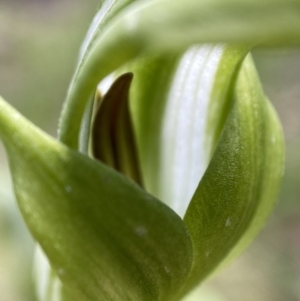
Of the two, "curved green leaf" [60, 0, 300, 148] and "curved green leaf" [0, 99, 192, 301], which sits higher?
"curved green leaf" [60, 0, 300, 148]

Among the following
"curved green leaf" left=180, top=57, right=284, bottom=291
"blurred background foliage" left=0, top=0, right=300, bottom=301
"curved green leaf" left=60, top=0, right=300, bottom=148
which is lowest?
"blurred background foliage" left=0, top=0, right=300, bottom=301

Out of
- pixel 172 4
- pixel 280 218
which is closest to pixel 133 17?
pixel 172 4

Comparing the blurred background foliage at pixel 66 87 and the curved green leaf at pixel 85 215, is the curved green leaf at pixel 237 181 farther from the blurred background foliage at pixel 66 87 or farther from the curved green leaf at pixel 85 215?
the blurred background foliage at pixel 66 87

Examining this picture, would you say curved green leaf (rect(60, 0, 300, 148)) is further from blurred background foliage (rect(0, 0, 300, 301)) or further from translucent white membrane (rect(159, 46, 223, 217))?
blurred background foliage (rect(0, 0, 300, 301))

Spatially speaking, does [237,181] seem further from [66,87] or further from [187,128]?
[66,87]

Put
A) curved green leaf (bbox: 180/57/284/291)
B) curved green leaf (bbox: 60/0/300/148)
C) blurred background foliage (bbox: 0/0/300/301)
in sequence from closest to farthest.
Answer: curved green leaf (bbox: 60/0/300/148) → curved green leaf (bbox: 180/57/284/291) → blurred background foliage (bbox: 0/0/300/301)

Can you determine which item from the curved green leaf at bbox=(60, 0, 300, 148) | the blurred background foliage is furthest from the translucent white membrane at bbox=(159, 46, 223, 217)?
the blurred background foliage

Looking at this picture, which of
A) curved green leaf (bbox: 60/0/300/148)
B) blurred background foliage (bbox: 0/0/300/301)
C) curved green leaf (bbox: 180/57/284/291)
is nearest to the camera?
curved green leaf (bbox: 60/0/300/148)

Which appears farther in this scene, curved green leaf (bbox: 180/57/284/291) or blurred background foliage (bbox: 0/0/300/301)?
blurred background foliage (bbox: 0/0/300/301)

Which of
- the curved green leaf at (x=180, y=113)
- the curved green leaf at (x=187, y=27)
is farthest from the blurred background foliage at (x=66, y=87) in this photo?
the curved green leaf at (x=187, y=27)
